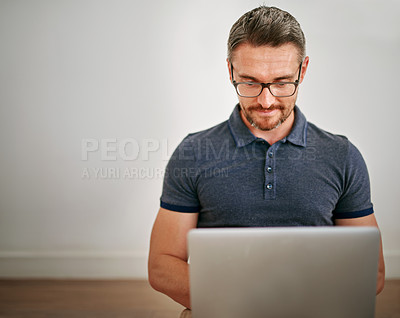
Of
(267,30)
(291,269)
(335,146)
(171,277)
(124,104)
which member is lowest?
(171,277)

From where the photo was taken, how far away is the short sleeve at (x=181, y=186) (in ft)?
4.13

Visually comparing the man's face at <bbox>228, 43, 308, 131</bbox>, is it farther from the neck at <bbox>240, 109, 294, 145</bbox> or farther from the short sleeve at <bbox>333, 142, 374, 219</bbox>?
the short sleeve at <bbox>333, 142, 374, 219</bbox>

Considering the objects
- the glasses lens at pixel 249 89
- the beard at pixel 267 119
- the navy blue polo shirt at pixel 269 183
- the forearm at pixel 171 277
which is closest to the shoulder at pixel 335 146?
the navy blue polo shirt at pixel 269 183

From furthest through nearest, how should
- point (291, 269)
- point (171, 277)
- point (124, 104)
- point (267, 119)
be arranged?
point (124, 104)
point (267, 119)
point (171, 277)
point (291, 269)

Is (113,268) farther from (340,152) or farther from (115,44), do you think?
(340,152)

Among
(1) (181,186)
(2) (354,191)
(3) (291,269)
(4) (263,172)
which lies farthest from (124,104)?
(3) (291,269)

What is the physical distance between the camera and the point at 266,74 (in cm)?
123

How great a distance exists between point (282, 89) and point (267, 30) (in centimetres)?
19

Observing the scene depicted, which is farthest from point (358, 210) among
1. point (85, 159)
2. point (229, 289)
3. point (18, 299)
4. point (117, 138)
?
point (18, 299)

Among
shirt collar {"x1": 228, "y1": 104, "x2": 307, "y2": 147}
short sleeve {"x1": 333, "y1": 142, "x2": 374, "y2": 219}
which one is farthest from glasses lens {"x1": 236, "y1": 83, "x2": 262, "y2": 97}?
short sleeve {"x1": 333, "y1": 142, "x2": 374, "y2": 219}

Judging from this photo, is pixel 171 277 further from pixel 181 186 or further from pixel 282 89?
pixel 282 89

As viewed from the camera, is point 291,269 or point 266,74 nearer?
point 291,269

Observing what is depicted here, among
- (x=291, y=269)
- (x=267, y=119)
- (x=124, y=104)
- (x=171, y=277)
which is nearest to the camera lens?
(x=291, y=269)

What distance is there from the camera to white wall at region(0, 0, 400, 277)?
2.28m
